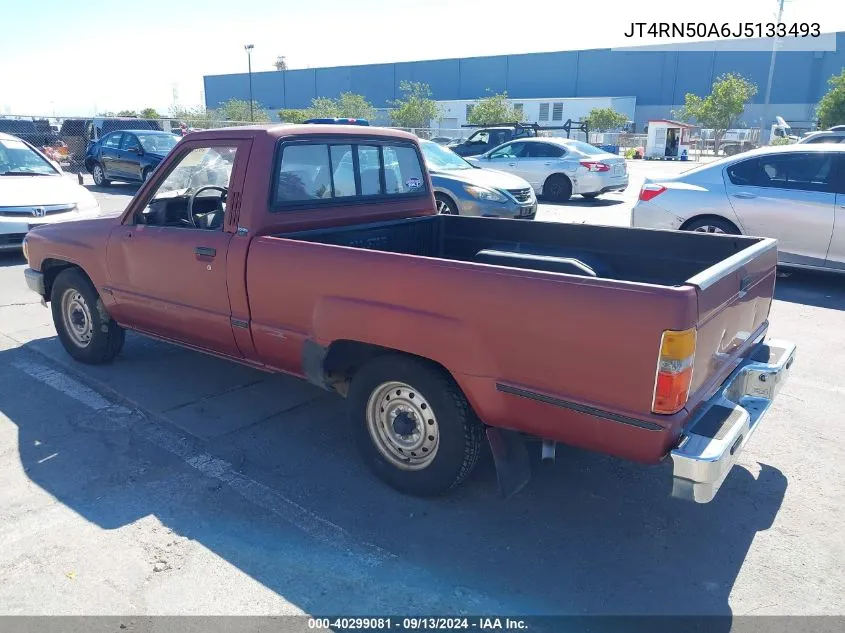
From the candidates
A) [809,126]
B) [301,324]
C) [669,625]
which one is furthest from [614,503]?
[809,126]

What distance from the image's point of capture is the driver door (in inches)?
159

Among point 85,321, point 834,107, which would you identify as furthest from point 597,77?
point 85,321

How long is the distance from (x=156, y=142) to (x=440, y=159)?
985cm

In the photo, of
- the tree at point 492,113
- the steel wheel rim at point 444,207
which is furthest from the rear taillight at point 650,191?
the tree at point 492,113

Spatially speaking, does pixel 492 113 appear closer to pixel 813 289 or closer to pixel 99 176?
pixel 99 176

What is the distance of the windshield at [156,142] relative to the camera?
56.9 ft

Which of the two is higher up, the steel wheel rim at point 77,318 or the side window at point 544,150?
the side window at point 544,150

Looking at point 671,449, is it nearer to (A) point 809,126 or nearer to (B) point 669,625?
(B) point 669,625

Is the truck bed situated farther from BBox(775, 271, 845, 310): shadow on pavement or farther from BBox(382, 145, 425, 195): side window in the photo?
BBox(775, 271, 845, 310): shadow on pavement

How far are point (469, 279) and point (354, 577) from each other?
4.62 feet

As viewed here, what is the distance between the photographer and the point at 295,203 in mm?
4113

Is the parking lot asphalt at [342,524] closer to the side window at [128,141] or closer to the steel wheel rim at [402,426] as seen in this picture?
the steel wheel rim at [402,426]

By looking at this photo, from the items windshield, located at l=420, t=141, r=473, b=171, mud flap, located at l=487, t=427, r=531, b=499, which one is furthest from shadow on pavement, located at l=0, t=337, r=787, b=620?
windshield, located at l=420, t=141, r=473, b=171

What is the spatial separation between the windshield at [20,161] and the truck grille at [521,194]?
7.37 m
